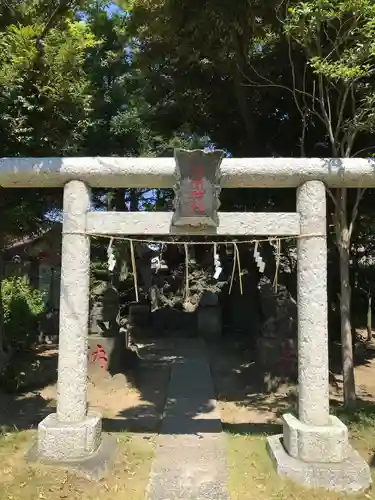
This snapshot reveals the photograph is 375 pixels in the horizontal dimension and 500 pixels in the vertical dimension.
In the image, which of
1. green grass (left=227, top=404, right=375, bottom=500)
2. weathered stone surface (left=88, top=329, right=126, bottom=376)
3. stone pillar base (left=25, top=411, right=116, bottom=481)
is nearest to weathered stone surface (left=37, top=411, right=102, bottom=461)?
stone pillar base (left=25, top=411, right=116, bottom=481)

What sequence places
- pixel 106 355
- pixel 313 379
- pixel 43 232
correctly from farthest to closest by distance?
pixel 43 232 < pixel 106 355 < pixel 313 379

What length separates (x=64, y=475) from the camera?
4.89m

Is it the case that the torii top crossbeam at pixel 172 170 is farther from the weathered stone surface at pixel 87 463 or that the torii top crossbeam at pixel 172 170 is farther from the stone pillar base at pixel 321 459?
the weathered stone surface at pixel 87 463

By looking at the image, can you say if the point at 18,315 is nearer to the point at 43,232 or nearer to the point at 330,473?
the point at 43,232

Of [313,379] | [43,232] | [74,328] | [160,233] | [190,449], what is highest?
[43,232]

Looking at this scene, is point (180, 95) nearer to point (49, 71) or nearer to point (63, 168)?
point (49, 71)

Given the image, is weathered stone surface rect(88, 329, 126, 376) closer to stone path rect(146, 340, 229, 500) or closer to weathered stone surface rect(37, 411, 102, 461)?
stone path rect(146, 340, 229, 500)

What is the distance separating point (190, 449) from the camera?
235 inches

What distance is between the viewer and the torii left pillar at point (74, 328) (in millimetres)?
5359

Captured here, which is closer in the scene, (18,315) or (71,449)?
(71,449)

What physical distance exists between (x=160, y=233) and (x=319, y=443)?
2.84m

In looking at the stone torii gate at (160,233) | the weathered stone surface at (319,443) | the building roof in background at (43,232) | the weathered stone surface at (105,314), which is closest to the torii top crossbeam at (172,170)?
the stone torii gate at (160,233)

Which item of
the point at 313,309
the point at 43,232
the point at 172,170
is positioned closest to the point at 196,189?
the point at 172,170

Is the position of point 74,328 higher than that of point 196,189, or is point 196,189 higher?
point 196,189
